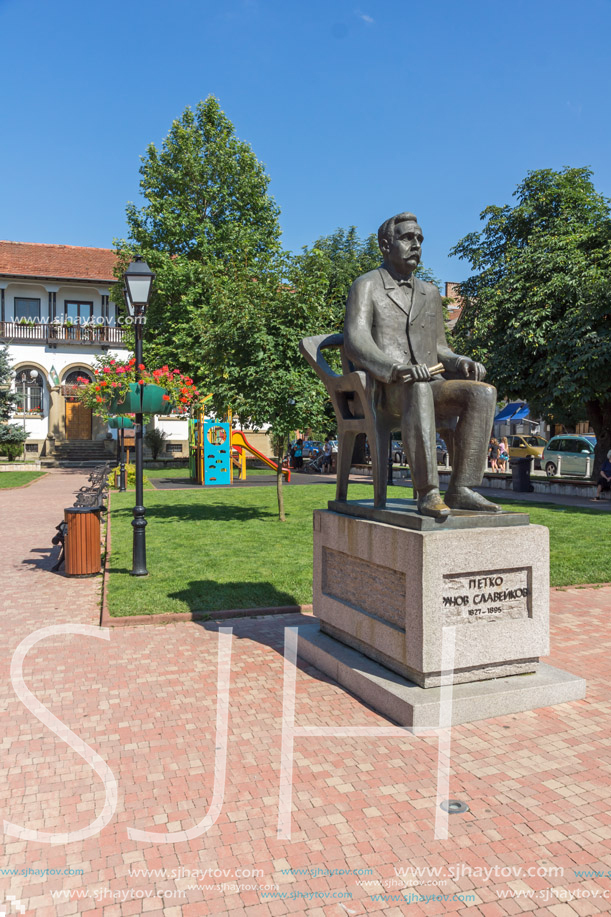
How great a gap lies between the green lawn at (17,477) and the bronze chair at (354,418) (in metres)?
20.4

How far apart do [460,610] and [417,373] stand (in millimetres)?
1655

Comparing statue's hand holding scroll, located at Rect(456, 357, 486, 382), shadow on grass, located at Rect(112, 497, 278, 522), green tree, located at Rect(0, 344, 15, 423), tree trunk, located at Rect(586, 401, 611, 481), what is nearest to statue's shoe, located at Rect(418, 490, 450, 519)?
statue's hand holding scroll, located at Rect(456, 357, 486, 382)

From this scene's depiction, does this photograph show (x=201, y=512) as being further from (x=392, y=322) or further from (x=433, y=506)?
(x=433, y=506)

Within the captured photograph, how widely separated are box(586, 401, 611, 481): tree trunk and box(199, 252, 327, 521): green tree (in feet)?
40.8

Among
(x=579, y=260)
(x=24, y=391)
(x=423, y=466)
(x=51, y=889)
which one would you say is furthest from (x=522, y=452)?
(x=51, y=889)

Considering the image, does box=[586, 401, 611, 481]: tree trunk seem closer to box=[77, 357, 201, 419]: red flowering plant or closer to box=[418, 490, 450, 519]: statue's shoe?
box=[77, 357, 201, 419]: red flowering plant

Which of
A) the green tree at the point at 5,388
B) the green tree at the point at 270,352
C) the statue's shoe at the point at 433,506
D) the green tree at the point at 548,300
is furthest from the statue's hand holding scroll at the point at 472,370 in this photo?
the green tree at the point at 5,388

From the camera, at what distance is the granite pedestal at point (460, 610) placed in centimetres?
446

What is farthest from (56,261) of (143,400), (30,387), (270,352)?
(143,400)

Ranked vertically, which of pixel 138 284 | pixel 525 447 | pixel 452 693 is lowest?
pixel 452 693

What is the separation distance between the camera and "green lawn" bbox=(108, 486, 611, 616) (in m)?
7.89

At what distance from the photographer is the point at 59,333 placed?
1551 inches

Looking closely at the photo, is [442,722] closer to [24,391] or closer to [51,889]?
[51,889]

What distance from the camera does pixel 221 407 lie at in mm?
13875
